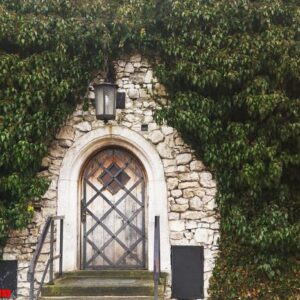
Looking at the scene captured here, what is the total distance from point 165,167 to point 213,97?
1273 mm

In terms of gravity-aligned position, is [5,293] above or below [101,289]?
below

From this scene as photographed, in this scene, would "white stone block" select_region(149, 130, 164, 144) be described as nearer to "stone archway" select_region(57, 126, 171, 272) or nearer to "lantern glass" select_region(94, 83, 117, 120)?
"stone archway" select_region(57, 126, 171, 272)

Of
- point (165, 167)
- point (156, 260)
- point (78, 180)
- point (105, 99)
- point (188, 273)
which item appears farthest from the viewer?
point (78, 180)

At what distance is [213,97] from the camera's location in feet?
22.8

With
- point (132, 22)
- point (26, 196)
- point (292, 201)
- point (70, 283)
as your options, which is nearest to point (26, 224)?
point (26, 196)

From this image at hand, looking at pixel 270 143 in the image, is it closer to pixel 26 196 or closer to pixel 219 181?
pixel 219 181

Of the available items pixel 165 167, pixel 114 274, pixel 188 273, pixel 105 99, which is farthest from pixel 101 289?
pixel 105 99

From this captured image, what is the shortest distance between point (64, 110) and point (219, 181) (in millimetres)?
2527

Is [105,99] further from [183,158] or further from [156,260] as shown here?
[156,260]

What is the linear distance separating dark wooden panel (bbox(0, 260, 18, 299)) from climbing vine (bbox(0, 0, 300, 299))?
1.83 ft

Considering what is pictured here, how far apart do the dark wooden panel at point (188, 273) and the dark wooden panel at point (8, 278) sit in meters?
2.33

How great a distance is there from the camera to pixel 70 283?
20.8 feet

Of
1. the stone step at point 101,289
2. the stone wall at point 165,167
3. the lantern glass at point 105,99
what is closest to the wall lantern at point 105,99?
the lantern glass at point 105,99

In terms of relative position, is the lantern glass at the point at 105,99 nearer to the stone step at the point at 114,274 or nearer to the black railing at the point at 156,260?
the black railing at the point at 156,260
